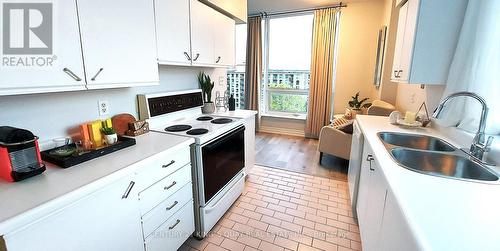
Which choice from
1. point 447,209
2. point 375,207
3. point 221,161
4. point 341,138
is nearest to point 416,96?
point 341,138

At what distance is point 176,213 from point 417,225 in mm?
1371

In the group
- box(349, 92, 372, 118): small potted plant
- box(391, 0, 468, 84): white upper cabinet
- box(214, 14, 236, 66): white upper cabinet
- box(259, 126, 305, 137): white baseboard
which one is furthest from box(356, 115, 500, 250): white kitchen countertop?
box(259, 126, 305, 137): white baseboard

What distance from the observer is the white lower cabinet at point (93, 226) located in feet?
2.74

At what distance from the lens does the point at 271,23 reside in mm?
4648

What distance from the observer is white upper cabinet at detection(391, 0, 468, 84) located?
151 cm

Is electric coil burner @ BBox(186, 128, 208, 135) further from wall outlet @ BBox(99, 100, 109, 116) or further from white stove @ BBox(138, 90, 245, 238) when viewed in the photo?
wall outlet @ BBox(99, 100, 109, 116)

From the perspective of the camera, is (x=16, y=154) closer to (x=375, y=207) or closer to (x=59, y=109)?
(x=59, y=109)

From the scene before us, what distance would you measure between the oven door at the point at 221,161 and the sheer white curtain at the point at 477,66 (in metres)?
1.66

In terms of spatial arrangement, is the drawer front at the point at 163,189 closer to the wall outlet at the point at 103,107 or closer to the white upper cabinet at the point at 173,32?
the wall outlet at the point at 103,107

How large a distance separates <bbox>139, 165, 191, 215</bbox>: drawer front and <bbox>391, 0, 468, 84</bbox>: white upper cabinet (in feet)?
5.85

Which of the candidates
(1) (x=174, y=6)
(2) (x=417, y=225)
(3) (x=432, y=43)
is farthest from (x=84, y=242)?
(3) (x=432, y=43)

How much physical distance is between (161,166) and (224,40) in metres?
1.69

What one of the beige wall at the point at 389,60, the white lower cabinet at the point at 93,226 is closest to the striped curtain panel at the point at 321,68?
the beige wall at the point at 389,60

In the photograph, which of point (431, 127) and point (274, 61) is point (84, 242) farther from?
point (274, 61)
